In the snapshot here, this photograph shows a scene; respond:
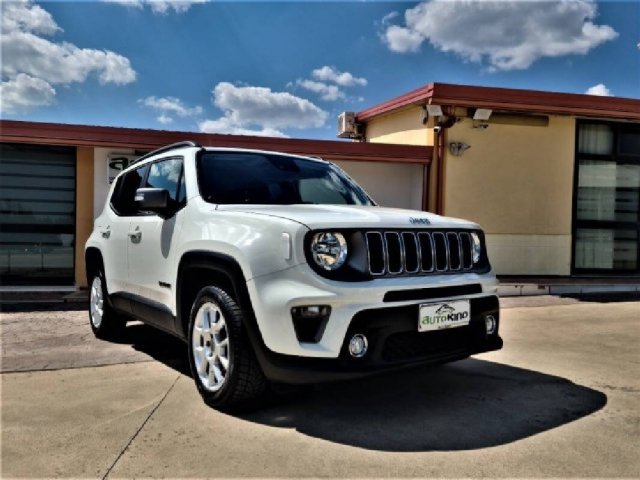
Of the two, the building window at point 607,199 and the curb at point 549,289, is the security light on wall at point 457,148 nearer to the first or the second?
the building window at point 607,199

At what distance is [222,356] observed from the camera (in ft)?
11.5

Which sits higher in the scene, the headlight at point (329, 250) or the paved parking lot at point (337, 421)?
the headlight at point (329, 250)

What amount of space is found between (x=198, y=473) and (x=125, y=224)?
2.84 metres

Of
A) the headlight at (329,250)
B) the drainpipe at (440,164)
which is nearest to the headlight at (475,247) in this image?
the headlight at (329,250)

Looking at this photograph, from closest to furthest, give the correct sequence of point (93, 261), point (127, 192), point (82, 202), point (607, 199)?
point (127, 192) < point (93, 261) < point (82, 202) < point (607, 199)

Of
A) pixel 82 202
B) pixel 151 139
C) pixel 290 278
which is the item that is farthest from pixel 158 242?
pixel 82 202

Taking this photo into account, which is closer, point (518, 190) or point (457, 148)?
point (457, 148)

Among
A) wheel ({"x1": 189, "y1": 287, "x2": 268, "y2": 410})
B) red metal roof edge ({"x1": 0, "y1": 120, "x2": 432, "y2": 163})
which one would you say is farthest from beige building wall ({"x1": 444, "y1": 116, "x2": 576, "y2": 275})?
wheel ({"x1": 189, "y1": 287, "x2": 268, "y2": 410})

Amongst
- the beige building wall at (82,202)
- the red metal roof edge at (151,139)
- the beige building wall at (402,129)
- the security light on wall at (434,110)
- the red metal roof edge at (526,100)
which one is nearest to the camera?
the red metal roof edge at (151,139)

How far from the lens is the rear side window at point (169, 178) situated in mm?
4227

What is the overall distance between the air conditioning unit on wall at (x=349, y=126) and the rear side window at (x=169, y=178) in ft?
29.7

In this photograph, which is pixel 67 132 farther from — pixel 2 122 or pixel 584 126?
pixel 584 126

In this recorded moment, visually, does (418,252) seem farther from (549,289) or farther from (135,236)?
(549,289)

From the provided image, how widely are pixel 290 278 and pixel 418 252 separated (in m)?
0.91
